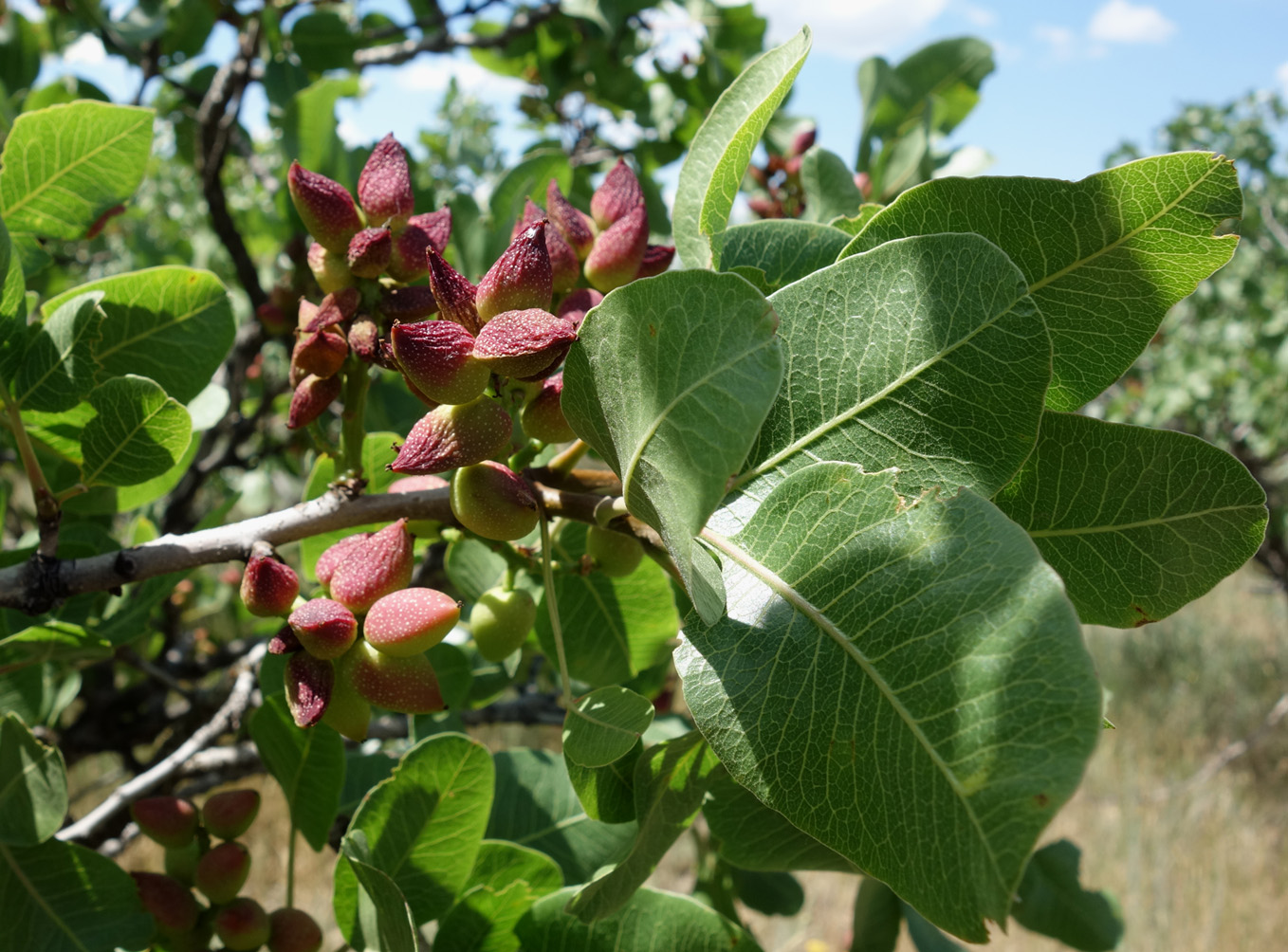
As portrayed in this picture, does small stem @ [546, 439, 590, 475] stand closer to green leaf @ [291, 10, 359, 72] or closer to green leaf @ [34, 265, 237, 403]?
green leaf @ [34, 265, 237, 403]

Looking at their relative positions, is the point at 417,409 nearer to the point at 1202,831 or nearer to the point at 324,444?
the point at 324,444

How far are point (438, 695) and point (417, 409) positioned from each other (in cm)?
89

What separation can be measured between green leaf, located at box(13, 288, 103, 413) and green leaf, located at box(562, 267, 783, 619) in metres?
0.49

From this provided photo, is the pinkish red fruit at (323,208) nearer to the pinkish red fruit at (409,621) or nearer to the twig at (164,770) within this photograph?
the pinkish red fruit at (409,621)

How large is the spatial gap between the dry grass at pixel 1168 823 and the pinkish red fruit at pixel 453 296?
3.04 metres

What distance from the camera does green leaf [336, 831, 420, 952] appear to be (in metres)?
0.60

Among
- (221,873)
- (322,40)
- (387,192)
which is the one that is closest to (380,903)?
(221,873)

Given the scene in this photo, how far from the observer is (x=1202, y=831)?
529cm

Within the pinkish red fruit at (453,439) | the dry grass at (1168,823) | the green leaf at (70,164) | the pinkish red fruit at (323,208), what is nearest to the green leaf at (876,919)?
the pinkish red fruit at (453,439)

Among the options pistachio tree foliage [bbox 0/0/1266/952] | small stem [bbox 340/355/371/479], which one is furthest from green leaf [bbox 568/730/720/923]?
small stem [bbox 340/355/371/479]

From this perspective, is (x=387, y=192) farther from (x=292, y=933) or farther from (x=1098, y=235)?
(x=292, y=933)

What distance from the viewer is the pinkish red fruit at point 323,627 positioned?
1.87ft

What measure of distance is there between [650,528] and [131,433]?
46 cm

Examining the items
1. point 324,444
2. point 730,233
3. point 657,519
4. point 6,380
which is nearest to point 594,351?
point 657,519
